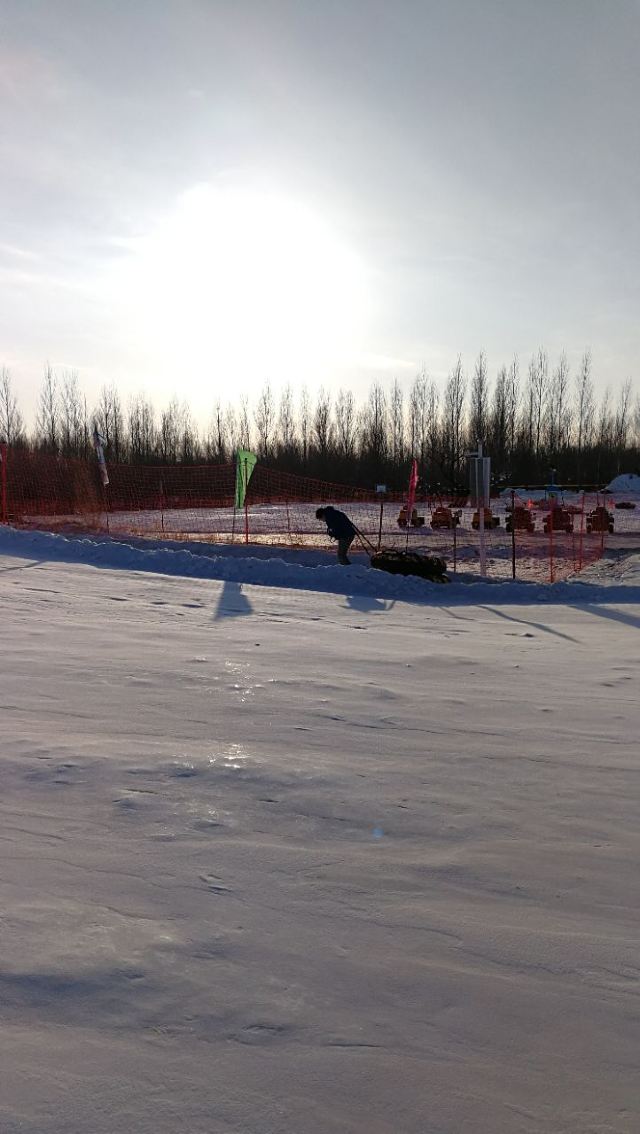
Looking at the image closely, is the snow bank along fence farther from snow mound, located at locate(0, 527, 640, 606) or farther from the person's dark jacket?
the person's dark jacket

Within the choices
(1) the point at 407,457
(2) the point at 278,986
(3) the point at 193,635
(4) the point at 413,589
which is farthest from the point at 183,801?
(1) the point at 407,457

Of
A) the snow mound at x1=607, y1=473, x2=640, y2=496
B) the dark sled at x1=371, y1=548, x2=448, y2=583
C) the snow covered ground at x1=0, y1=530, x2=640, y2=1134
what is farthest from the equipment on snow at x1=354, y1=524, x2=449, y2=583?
the snow mound at x1=607, y1=473, x2=640, y2=496

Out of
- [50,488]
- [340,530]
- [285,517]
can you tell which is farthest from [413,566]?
[50,488]

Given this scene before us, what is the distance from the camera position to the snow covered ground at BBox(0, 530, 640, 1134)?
1.93 meters

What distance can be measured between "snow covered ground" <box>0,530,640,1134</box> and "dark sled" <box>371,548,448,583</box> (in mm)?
7005

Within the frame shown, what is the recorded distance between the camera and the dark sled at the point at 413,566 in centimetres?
1348

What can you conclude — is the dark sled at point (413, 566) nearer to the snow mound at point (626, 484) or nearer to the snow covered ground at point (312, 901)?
the snow covered ground at point (312, 901)

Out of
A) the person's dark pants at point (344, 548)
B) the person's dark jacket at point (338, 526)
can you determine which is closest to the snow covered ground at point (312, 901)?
the person's dark pants at point (344, 548)

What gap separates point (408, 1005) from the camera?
2262 mm

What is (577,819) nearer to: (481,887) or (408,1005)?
(481,887)

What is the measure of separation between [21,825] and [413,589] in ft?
32.4

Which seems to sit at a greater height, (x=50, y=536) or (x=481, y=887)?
(x=50, y=536)

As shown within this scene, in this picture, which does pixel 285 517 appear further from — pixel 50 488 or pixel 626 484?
pixel 626 484

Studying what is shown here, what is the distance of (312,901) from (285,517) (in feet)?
97.2
